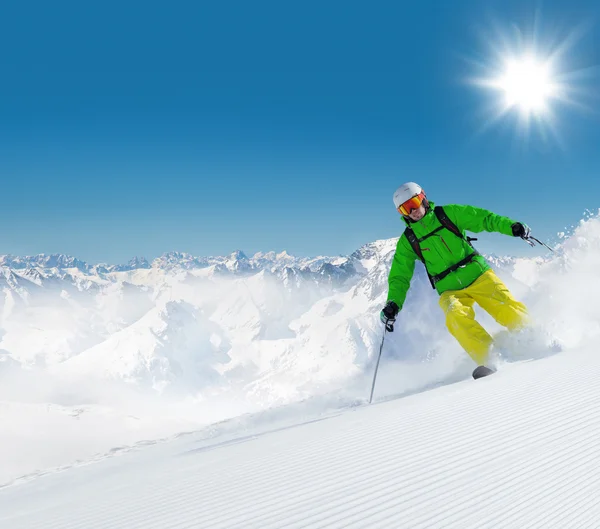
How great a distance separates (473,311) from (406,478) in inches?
189

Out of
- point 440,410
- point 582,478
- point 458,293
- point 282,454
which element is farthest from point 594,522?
point 458,293

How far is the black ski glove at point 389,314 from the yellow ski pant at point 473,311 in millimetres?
736

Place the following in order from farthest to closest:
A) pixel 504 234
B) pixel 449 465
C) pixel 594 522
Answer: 1. pixel 504 234
2. pixel 449 465
3. pixel 594 522

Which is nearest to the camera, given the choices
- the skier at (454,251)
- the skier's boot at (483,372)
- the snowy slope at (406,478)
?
the snowy slope at (406,478)

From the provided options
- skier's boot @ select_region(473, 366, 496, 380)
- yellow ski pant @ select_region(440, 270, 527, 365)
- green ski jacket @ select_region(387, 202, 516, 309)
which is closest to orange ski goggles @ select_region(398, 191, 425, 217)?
green ski jacket @ select_region(387, 202, 516, 309)

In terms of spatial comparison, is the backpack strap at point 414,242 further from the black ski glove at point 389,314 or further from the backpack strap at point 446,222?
the black ski glove at point 389,314

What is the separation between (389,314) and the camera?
297 inches

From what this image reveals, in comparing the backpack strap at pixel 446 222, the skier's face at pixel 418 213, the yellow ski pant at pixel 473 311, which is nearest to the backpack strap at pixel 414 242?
the skier's face at pixel 418 213

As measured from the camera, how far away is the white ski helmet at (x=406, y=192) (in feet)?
23.5

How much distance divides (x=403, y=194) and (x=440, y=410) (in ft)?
13.5

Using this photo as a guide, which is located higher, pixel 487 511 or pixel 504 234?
pixel 504 234

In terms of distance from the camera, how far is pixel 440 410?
3742 millimetres

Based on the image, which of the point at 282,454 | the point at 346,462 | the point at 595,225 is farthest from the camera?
the point at 595,225

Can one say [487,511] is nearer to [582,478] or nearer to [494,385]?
[582,478]
